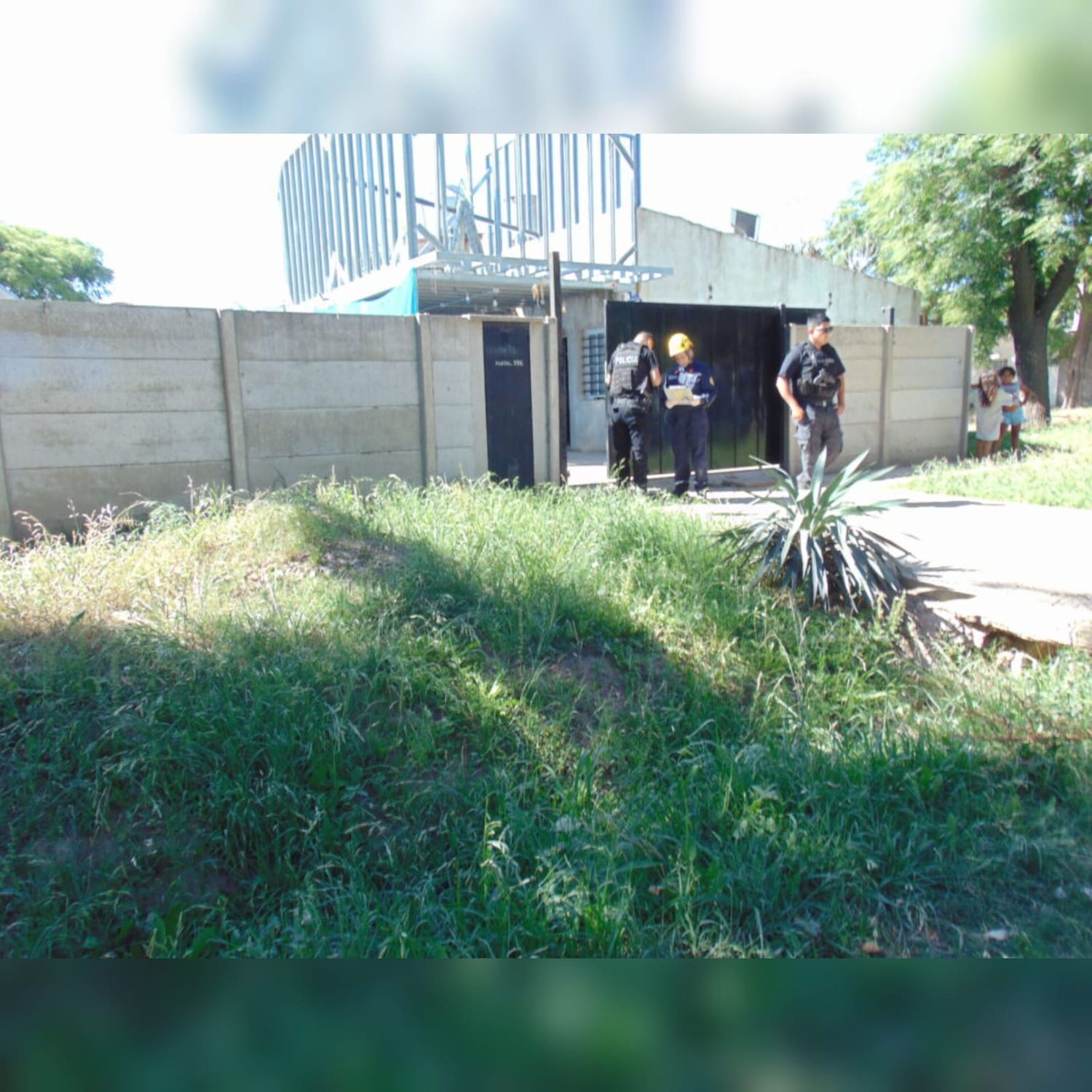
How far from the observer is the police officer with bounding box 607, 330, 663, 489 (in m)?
8.51

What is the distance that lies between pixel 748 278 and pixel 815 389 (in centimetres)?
1272

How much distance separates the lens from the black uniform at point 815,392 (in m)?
7.29

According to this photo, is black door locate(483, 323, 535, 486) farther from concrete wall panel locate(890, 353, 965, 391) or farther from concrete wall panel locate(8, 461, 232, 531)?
concrete wall panel locate(890, 353, 965, 391)

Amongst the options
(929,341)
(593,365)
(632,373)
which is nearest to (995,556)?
(632,373)

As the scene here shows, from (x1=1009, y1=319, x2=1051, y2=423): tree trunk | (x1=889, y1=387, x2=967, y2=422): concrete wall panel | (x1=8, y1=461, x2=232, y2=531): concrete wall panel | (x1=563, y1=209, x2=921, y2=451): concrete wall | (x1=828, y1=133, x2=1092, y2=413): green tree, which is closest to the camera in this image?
(x1=8, y1=461, x2=232, y2=531): concrete wall panel

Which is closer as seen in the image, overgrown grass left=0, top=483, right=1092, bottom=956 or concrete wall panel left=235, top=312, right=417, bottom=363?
overgrown grass left=0, top=483, right=1092, bottom=956

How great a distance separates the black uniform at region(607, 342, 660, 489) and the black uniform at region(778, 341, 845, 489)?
1.53m

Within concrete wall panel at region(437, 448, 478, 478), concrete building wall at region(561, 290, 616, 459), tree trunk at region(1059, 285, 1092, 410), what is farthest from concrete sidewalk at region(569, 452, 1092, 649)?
tree trunk at region(1059, 285, 1092, 410)

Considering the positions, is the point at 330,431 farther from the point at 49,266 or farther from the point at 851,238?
the point at 49,266

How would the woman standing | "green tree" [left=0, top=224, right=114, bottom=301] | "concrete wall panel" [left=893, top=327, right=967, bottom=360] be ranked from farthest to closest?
"green tree" [left=0, top=224, right=114, bottom=301] → the woman standing → "concrete wall panel" [left=893, top=327, right=967, bottom=360]

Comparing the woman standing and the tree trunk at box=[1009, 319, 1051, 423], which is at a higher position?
the tree trunk at box=[1009, 319, 1051, 423]

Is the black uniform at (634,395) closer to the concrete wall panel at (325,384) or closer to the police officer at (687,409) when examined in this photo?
the police officer at (687,409)

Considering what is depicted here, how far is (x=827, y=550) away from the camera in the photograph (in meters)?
5.12
